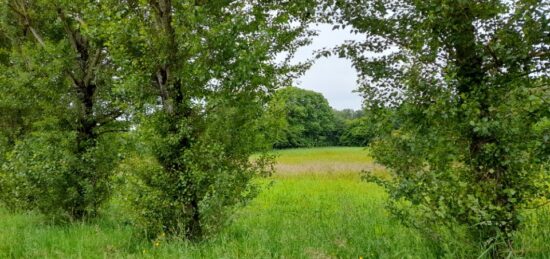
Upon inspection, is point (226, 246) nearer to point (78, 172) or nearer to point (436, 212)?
point (436, 212)

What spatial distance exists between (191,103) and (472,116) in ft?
11.3

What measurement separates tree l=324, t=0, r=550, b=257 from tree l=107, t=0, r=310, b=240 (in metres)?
1.72

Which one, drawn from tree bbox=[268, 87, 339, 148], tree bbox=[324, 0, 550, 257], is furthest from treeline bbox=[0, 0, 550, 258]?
tree bbox=[268, 87, 339, 148]

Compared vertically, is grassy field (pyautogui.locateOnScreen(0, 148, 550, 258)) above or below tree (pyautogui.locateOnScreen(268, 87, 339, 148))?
below

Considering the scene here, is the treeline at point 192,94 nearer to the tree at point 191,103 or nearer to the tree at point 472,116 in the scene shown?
the tree at point 191,103

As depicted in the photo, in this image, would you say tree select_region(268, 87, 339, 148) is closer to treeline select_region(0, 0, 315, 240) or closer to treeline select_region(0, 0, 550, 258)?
treeline select_region(0, 0, 550, 258)

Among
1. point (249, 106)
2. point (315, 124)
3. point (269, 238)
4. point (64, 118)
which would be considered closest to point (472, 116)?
point (249, 106)

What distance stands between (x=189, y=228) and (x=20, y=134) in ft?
24.2

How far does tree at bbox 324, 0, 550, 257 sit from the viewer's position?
3773 millimetres

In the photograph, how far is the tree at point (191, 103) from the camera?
17.7 feet

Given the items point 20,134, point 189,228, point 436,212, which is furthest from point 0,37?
point 436,212

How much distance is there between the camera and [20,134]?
35.6 feet

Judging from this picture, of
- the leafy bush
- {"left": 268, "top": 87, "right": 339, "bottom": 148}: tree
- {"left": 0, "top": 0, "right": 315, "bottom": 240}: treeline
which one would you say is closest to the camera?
{"left": 0, "top": 0, "right": 315, "bottom": 240}: treeline

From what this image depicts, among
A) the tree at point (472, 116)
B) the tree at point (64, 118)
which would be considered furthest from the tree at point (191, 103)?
the tree at point (64, 118)
